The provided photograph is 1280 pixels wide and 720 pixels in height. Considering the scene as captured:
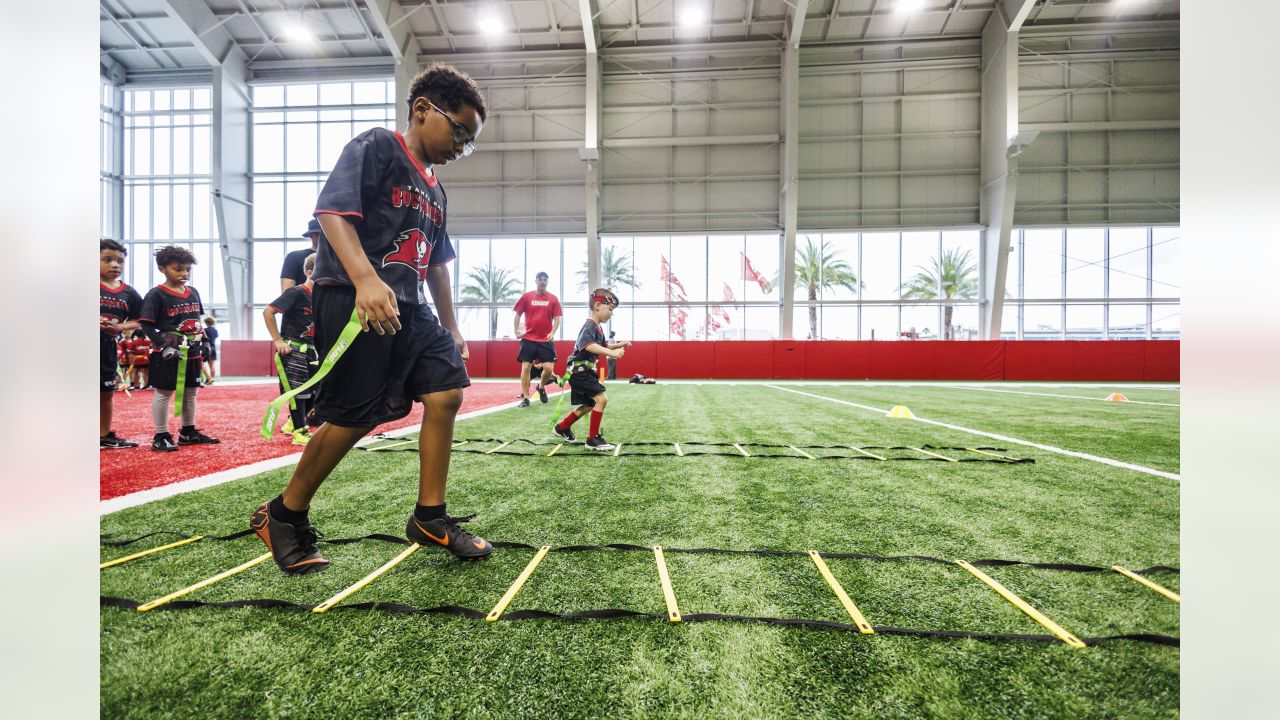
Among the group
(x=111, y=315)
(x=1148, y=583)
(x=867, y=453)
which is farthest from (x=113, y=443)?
(x=1148, y=583)

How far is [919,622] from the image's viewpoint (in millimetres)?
1580

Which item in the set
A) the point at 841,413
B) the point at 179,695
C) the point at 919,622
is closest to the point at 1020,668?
the point at 919,622

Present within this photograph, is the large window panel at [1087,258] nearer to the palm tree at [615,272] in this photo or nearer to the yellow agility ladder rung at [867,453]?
the palm tree at [615,272]

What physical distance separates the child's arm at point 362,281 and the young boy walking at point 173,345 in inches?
147

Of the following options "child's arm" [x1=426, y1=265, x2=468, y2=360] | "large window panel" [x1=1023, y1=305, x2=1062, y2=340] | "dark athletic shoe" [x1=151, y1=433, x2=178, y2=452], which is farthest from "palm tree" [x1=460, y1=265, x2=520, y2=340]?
"large window panel" [x1=1023, y1=305, x2=1062, y2=340]

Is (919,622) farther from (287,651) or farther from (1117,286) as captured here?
(1117,286)

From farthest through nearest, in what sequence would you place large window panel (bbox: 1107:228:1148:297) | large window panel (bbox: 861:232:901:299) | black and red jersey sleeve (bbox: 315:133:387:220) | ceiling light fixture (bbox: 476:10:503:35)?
1. large window panel (bbox: 861:232:901:299)
2. large window panel (bbox: 1107:228:1148:297)
3. ceiling light fixture (bbox: 476:10:503:35)
4. black and red jersey sleeve (bbox: 315:133:387:220)

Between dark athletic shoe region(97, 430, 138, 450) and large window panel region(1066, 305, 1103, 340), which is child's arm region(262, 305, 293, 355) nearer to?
dark athletic shoe region(97, 430, 138, 450)

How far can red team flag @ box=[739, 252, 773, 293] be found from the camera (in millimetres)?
21484

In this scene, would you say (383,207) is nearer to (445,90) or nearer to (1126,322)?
(445,90)

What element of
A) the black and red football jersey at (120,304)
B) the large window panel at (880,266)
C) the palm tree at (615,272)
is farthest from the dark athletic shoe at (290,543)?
the large window panel at (880,266)

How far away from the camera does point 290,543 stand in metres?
1.98

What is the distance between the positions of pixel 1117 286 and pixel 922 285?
23.2 ft

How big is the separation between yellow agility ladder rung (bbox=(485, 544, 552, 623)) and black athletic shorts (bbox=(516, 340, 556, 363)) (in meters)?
6.31
